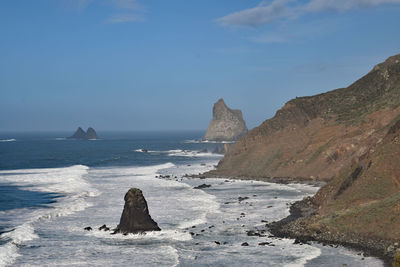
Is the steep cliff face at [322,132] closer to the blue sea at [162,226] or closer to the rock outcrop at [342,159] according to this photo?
the rock outcrop at [342,159]

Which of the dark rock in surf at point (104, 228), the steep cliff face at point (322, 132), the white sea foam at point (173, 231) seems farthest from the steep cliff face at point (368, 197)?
the steep cliff face at point (322, 132)

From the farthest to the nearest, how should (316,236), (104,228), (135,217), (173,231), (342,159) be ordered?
(342,159) → (104,228) → (173,231) → (135,217) → (316,236)

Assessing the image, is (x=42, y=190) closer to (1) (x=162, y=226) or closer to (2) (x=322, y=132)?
(1) (x=162, y=226)

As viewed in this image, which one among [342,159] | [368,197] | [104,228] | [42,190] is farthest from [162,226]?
[342,159]

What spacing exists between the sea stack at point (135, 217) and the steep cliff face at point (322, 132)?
134 feet

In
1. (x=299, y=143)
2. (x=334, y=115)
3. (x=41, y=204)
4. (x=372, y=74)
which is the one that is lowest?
(x=41, y=204)

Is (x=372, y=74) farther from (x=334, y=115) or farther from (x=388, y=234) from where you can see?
(x=388, y=234)

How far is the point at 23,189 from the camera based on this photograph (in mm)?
81562

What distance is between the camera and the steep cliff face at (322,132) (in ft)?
260

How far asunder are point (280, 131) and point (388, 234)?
61.9m

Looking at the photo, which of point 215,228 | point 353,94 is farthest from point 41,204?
point 353,94

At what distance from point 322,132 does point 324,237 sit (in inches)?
2125

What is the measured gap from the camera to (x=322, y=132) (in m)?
91.0

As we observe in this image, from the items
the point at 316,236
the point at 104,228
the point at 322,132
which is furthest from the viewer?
the point at 322,132
